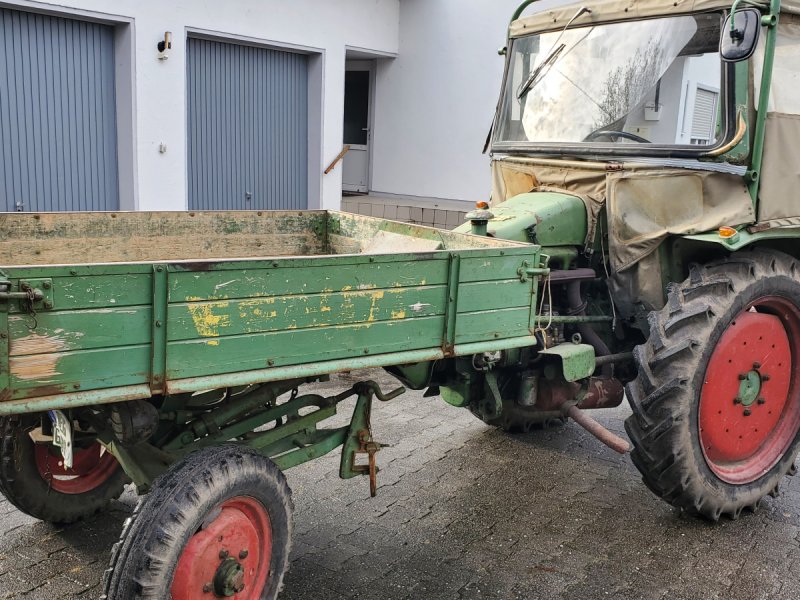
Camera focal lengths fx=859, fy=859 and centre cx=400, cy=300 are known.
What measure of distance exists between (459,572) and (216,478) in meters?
1.43

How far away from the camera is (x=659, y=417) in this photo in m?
4.23

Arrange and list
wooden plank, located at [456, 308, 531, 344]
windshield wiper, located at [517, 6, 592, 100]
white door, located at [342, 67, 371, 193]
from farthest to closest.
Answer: white door, located at [342, 67, 371, 193], windshield wiper, located at [517, 6, 592, 100], wooden plank, located at [456, 308, 531, 344]

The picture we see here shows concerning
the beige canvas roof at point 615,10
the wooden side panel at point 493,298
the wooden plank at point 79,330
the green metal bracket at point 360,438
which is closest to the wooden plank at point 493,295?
the wooden side panel at point 493,298

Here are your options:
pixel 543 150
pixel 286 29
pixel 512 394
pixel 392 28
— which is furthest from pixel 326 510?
pixel 392 28

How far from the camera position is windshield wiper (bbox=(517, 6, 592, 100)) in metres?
5.00

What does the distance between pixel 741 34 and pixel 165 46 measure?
20.3 feet

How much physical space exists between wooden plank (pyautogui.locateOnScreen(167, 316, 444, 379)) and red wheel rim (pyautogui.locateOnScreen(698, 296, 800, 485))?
1715mm

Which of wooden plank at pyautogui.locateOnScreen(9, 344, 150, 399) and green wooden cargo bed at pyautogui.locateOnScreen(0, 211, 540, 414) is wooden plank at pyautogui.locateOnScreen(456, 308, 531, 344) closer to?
green wooden cargo bed at pyautogui.locateOnScreen(0, 211, 540, 414)

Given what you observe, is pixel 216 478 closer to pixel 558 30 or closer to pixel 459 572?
pixel 459 572

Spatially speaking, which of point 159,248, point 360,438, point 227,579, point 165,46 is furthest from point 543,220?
point 165,46

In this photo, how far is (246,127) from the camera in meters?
10.2

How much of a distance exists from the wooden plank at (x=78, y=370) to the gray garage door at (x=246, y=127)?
7100 millimetres

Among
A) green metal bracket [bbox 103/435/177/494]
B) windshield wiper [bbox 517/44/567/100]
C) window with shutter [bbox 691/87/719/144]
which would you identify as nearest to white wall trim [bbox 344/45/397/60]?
windshield wiper [bbox 517/44/567/100]

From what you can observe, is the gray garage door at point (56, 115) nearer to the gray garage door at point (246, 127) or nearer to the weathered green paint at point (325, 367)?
the gray garage door at point (246, 127)
